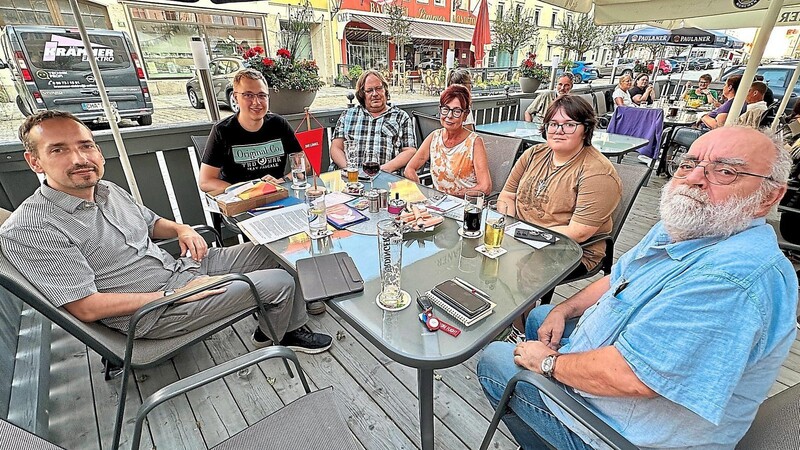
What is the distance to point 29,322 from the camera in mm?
1860

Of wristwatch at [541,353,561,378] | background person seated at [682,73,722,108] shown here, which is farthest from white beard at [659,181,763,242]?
background person seated at [682,73,722,108]

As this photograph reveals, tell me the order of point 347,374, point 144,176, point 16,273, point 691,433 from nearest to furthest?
point 691,433 → point 16,273 → point 347,374 → point 144,176

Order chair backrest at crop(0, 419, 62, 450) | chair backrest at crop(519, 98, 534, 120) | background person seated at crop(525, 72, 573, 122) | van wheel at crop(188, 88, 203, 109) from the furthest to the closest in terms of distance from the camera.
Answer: van wheel at crop(188, 88, 203, 109) → chair backrest at crop(519, 98, 534, 120) → background person seated at crop(525, 72, 573, 122) → chair backrest at crop(0, 419, 62, 450)

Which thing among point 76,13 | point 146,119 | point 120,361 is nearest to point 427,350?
point 120,361

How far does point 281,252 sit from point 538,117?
431cm

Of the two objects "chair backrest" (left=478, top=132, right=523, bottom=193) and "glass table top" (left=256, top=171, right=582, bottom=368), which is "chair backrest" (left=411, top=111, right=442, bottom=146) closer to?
"chair backrest" (left=478, top=132, right=523, bottom=193)

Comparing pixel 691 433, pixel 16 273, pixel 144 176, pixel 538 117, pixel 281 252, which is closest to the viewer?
pixel 691 433

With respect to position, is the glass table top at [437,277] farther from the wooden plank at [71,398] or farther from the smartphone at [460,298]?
the wooden plank at [71,398]

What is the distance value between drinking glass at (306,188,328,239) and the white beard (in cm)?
125

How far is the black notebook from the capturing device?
117 cm

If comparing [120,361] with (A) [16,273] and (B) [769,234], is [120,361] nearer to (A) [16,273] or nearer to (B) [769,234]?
(A) [16,273]

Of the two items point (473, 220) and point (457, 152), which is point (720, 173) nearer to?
point (473, 220)

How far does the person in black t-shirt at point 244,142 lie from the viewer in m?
2.28

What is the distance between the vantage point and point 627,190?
6.28ft
